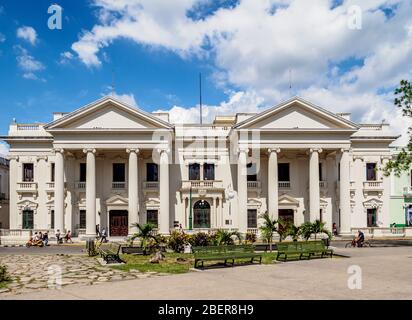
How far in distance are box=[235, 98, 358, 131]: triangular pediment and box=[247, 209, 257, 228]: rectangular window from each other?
25.9 feet

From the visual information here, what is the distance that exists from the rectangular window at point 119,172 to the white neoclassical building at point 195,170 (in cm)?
11

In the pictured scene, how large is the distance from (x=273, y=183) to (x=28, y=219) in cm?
2239

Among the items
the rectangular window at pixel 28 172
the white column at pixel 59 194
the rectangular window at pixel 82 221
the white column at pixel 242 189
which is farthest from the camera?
the rectangular window at pixel 28 172

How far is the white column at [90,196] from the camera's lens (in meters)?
35.4

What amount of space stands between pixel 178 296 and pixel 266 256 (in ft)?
33.6

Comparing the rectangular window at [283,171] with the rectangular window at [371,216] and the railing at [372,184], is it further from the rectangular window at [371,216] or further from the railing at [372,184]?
the rectangular window at [371,216]

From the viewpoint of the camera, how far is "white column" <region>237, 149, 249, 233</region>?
3562 centimetres

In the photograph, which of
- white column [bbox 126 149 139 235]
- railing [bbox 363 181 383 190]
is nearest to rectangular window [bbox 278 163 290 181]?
railing [bbox 363 181 383 190]

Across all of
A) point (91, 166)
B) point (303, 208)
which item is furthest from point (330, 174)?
point (91, 166)

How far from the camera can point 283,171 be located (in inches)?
1566

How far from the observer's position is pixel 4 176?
161 feet

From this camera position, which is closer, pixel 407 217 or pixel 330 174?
pixel 330 174

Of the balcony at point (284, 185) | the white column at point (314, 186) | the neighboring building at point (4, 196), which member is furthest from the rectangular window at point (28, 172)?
the white column at point (314, 186)
